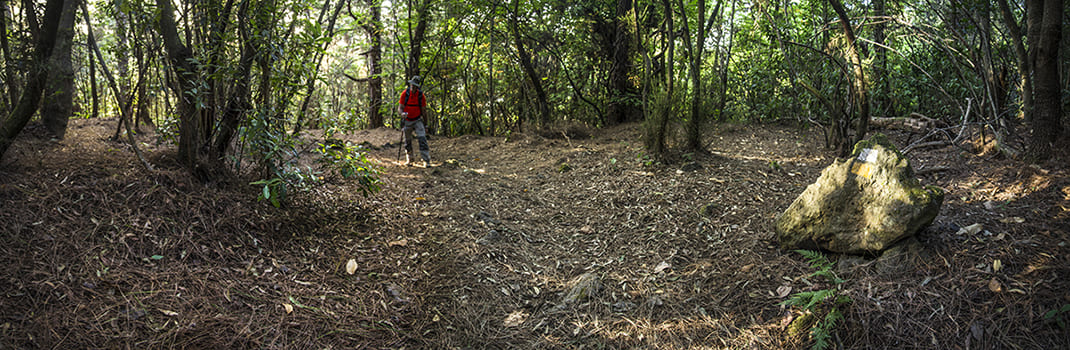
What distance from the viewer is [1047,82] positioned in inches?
142

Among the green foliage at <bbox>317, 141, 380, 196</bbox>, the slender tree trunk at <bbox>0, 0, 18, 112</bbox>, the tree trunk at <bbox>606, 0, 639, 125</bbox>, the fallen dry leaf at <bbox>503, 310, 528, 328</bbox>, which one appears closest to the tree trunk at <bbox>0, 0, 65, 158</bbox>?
the slender tree trunk at <bbox>0, 0, 18, 112</bbox>

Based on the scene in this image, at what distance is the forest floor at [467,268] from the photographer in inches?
101

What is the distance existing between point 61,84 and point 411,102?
376 cm

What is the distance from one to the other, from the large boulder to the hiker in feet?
16.5

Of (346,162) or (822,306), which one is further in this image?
(346,162)

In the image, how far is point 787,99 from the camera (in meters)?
8.78

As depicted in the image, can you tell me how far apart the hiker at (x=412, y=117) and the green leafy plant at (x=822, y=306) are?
537cm

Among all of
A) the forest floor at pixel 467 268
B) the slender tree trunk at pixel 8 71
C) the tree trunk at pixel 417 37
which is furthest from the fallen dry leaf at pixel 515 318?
the tree trunk at pixel 417 37

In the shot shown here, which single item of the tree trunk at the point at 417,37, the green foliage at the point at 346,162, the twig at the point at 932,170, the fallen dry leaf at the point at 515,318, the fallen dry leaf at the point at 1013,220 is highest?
the tree trunk at the point at 417,37

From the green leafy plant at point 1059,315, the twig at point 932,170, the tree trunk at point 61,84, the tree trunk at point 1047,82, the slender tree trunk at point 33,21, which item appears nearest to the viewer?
the green leafy plant at point 1059,315

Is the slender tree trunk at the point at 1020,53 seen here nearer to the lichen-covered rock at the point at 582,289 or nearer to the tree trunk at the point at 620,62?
the lichen-covered rock at the point at 582,289

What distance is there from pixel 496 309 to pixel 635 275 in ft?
3.48

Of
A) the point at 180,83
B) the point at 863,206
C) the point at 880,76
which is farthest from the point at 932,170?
the point at 180,83

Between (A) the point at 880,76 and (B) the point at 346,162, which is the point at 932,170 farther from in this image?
(B) the point at 346,162
